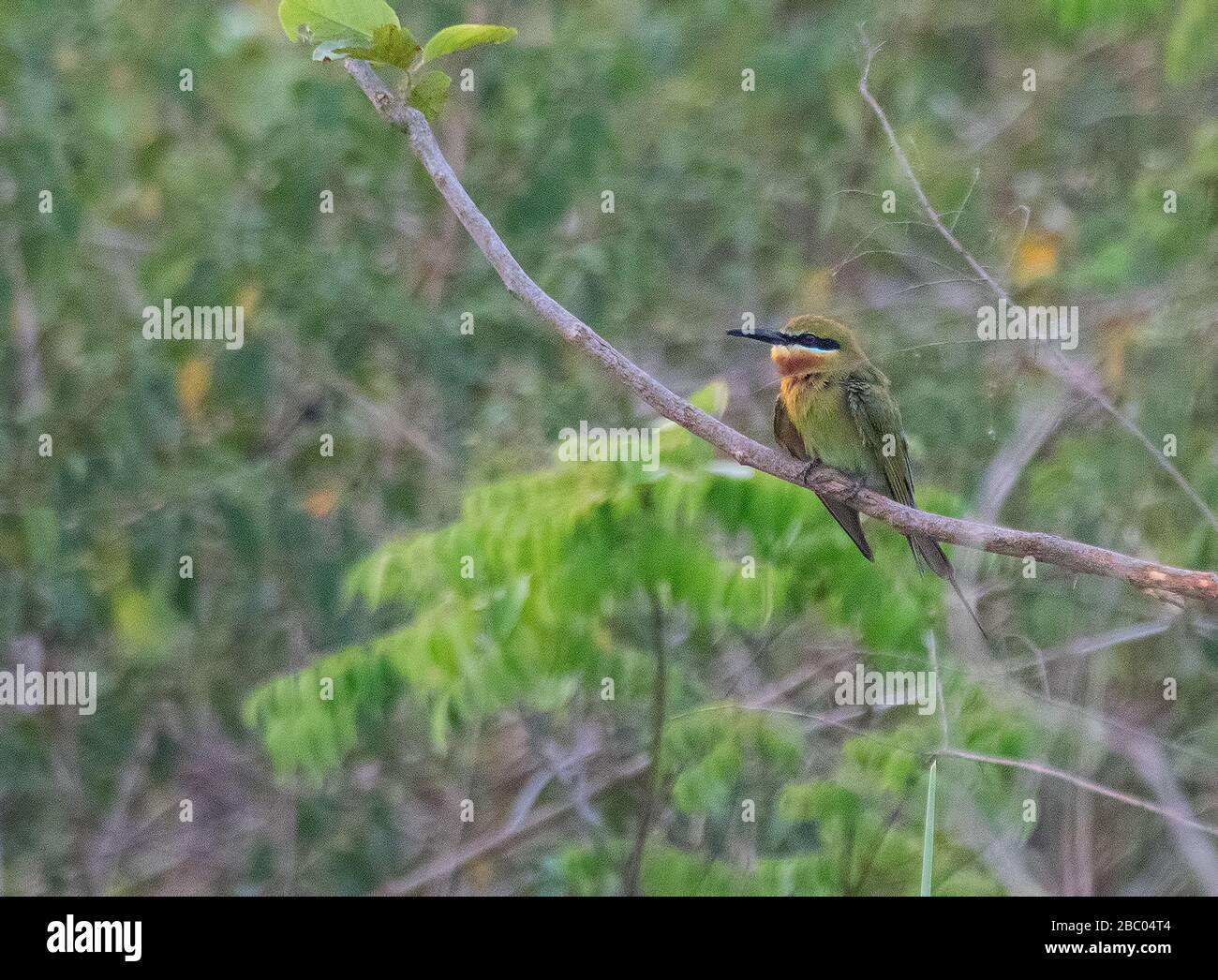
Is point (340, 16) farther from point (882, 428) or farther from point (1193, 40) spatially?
point (1193, 40)

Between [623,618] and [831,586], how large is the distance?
49cm

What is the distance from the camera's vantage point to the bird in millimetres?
2359

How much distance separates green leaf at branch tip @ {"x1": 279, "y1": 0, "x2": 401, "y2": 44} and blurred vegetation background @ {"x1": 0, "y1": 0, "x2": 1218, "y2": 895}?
3.95 feet

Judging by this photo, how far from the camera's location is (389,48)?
1.63 m

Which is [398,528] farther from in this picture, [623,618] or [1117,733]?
[1117,733]

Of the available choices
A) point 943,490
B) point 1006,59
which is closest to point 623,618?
point 943,490

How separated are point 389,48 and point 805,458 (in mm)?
1117

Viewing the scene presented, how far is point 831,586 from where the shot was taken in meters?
2.51

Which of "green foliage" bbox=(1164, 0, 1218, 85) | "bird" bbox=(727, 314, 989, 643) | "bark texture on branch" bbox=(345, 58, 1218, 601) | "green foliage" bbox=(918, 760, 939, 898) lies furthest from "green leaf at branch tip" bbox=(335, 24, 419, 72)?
"green foliage" bbox=(1164, 0, 1218, 85)

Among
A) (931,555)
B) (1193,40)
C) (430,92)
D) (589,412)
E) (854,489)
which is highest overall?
(1193,40)

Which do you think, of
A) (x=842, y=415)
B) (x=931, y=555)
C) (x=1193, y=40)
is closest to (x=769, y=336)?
(x=842, y=415)

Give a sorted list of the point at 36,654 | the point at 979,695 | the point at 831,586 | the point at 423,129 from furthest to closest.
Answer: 1. the point at 36,654
2. the point at 979,695
3. the point at 831,586
4. the point at 423,129

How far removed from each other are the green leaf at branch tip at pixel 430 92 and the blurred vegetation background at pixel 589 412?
107 centimetres

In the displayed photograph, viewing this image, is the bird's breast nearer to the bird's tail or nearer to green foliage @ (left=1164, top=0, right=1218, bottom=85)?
the bird's tail
